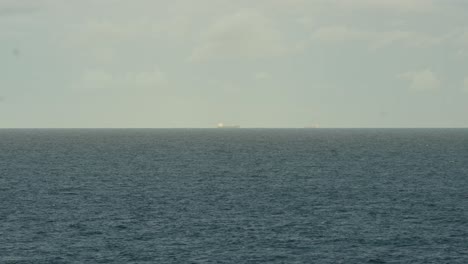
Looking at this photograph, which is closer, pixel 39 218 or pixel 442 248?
pixel 442 248

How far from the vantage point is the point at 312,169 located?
5276 inches

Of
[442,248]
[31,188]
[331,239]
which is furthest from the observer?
[31,188]

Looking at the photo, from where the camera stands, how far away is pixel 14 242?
60812 mm

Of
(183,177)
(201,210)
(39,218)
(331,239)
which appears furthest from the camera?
(183,177)

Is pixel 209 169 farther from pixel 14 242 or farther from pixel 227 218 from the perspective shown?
pixel 14 242

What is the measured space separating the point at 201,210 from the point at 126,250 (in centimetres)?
2211

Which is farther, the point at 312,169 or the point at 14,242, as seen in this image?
the point at 312,169

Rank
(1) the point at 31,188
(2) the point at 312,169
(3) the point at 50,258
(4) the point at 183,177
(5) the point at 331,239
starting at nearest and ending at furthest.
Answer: (3) the point at 50,258 → (5) the point at 331,239 → (1) the point at 31,188 → (4) the point at 183,177 → (2) the point at 312,169

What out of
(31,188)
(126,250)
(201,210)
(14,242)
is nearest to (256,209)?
(201,210)

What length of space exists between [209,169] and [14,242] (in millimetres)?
77460

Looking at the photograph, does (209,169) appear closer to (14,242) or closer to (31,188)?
(31,188)

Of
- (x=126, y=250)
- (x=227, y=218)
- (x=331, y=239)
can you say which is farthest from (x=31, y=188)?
(x=331, y=239)

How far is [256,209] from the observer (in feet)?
265

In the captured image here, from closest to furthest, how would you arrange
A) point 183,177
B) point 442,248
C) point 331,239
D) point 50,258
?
1. point 50,258
2. point 442,248
3. point 331,239
4. point 183,177
